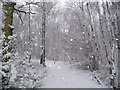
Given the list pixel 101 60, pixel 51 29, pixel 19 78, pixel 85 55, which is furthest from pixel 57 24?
pixel 19 78

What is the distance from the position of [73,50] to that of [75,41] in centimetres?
145

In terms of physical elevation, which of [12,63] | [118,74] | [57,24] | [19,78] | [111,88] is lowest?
[111,88]

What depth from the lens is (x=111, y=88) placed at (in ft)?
30.5

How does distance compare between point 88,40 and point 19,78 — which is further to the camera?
point 88,40

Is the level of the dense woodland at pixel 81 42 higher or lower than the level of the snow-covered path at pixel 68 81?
higher

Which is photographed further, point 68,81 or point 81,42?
point 81,42

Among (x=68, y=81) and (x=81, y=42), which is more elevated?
(x=81, y=42)

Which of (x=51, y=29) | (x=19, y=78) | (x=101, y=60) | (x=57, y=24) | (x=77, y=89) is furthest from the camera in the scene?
(x=51, y=29)

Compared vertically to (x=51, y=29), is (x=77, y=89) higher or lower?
lower

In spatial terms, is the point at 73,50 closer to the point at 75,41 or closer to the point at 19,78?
the point at 75,41

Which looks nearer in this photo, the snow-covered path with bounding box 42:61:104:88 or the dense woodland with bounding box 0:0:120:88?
the dense woodland with bounding box 0:0:120:88

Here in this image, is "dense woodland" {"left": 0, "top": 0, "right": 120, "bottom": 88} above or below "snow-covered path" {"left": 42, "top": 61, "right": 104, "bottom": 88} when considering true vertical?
above

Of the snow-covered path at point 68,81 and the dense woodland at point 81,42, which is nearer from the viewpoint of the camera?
the dense woodland at point 81,42

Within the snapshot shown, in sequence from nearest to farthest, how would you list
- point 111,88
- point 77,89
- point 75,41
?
point 77,89, point 111,88, point 75,41
